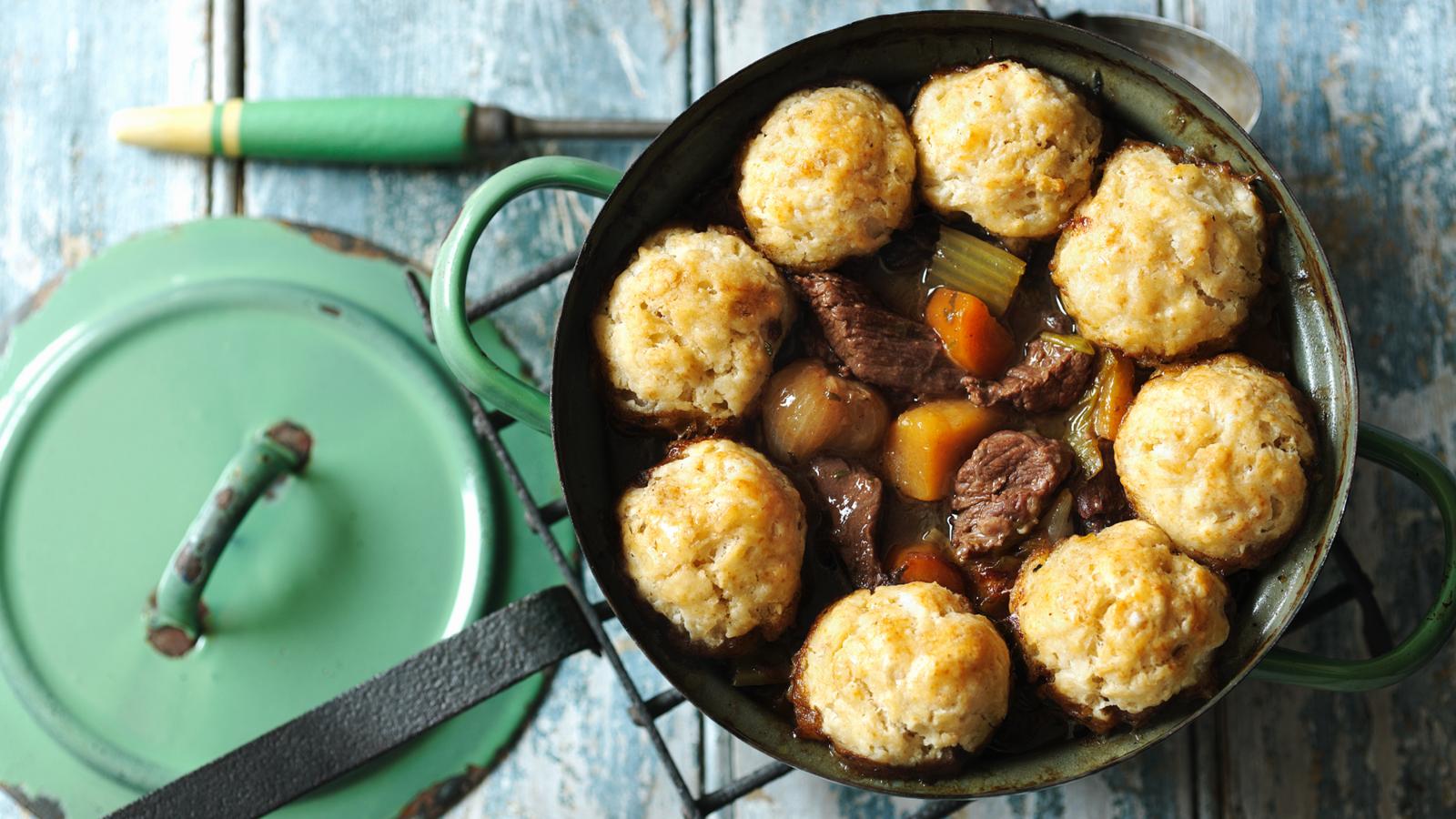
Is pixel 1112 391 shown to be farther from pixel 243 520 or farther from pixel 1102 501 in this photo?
pixel 243 520

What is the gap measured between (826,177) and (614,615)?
2.76 ft

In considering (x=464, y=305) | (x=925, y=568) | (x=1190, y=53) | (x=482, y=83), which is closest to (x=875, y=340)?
(x=925, y=568)

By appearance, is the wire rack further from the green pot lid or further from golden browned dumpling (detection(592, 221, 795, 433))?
golden browned dumpling (detection(592, 221, 795, 433))

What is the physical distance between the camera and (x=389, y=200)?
8.02 feet

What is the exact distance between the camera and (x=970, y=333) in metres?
1.79

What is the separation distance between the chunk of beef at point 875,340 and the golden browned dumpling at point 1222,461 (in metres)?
0.31

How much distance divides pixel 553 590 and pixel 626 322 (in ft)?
1.73

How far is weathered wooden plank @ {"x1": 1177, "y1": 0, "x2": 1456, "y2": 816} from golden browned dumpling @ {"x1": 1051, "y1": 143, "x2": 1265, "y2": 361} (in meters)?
0.74

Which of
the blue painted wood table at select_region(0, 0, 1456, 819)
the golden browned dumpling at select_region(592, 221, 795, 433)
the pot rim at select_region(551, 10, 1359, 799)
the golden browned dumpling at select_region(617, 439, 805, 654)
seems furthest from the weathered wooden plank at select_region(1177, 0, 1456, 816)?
the golden browned dumpling at select_region(592, 221, 795, 433)

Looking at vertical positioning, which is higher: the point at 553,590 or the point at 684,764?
the point at 553,590

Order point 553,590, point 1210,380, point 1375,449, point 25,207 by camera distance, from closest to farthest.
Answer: point 1210,380 < point 1375,449 < point 553,590 < point 25,207

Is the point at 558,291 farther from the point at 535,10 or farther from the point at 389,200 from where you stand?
the point at 535,10

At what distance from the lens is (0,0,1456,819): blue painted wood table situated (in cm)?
229

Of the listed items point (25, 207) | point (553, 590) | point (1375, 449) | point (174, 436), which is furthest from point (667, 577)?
point (25, 207)
